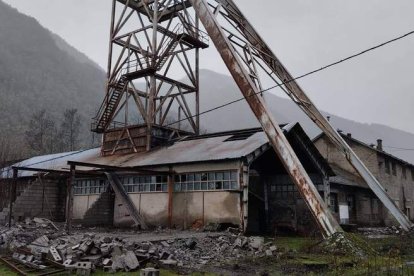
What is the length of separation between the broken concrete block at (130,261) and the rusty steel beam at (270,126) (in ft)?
19.4

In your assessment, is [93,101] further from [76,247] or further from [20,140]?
[76,247]

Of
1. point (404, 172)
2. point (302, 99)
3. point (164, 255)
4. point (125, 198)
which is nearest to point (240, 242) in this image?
point (164, 255)

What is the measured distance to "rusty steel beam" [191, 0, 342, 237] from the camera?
1224cm

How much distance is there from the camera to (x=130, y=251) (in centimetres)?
988

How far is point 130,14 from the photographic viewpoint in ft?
91.8

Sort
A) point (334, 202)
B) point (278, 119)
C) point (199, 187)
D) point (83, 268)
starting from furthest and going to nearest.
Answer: point (278, 119) < point (334, 202) < point (199, 187) < point (83, 268)

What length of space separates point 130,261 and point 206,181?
853cm

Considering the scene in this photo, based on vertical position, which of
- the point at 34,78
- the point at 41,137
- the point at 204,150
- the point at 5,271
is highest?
the point at 34,78

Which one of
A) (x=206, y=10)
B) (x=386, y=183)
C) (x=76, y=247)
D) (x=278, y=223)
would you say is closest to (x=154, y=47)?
(x=206, y=10)

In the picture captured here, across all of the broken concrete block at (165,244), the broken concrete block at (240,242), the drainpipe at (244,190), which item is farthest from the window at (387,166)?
the broken concrete block at (165,244)

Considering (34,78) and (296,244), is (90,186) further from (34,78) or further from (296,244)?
(34,78)

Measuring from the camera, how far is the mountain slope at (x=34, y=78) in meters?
72.2

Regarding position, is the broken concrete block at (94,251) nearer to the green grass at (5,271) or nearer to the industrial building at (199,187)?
the green grass at (5,271)

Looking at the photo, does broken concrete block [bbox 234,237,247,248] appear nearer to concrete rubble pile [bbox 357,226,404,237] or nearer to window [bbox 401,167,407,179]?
concrete rubble pile [bbox 357,226,404,237]
